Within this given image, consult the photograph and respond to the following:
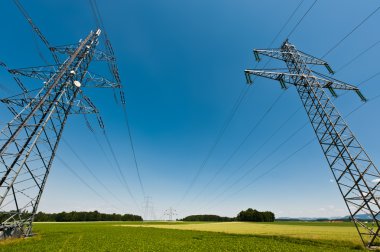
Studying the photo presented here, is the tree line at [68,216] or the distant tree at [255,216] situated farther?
the tree line at [68,216]

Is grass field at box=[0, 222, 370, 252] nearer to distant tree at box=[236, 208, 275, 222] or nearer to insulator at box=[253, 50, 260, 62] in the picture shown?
insulator at box=[253, 50, 260, 62]

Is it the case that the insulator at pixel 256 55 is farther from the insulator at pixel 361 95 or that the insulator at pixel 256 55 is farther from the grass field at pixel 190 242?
the grass field at pixel 190 242

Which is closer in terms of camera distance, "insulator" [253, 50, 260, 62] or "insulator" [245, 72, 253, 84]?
"insulator" [245, 72, 253, 84]

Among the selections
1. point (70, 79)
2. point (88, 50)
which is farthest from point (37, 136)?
point (88, 50)

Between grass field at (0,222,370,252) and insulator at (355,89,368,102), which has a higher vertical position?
insulator at (355,89,368,102)

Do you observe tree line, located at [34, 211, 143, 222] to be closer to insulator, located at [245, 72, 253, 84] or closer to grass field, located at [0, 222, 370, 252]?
grass field, located at [0, 222, 370, 252]

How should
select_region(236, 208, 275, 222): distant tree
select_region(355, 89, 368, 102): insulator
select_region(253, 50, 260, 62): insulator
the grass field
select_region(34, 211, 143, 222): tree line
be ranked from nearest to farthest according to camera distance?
the grass field
select_region(355, 89, 368, 102): insulator
select_region(253, 50, 260, 62): insulator
select_region(236, 208, 275, 222): distant tree
select_region(34, 211, 143, 222): tree line

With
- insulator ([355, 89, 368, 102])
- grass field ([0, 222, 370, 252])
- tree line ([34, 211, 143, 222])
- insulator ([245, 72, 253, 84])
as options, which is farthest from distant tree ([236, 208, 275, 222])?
insulator ([245, 72, 253, 84])

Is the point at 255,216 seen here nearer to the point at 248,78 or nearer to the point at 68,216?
the point at 68,216

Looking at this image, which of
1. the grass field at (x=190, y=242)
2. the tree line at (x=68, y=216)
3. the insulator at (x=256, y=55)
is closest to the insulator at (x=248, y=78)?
the insulator at (x=256, y=55)

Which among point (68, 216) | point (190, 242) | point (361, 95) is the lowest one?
point (190, 242)

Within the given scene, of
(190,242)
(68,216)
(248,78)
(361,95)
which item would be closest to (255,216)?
(190,242)

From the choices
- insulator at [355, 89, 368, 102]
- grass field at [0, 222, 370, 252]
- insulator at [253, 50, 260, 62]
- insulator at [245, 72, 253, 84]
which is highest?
insulator at [253, 50, 260, 62]

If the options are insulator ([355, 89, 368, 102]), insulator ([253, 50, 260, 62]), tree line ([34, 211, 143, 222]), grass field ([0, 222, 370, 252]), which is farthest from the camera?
tree line ([34, 211, 143, 222])
